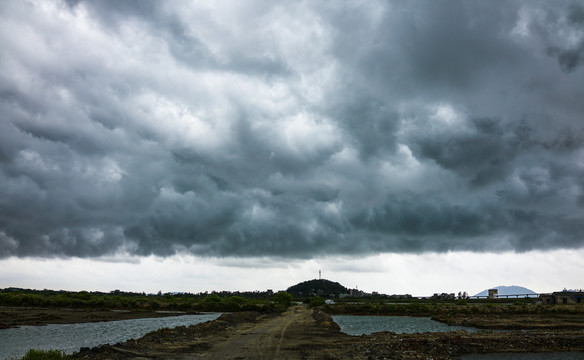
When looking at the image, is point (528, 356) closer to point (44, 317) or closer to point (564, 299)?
point (44, 317)

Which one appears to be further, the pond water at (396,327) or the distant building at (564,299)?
the distant building at (564,299)

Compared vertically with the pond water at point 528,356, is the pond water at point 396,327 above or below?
below

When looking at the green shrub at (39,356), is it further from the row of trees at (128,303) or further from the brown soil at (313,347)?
the row of trees at (128,303)

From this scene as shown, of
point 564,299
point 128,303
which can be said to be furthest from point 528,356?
point 128,303

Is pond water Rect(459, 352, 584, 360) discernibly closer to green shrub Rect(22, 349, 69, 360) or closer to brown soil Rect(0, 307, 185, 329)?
green shrub Rect(22, 349, 69, 360)

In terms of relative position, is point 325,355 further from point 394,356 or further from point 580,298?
point 580,298

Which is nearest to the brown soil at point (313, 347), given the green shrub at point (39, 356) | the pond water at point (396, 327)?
the green shrub at point (39, 356)

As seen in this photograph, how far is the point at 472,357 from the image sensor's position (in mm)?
44344

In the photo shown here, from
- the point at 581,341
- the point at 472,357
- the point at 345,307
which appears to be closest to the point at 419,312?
the point at 345,307

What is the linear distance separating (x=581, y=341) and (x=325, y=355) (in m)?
38.9

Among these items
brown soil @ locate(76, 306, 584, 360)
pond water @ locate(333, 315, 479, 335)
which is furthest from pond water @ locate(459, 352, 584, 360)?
pond water @ locate(333, 315, 479, 335)

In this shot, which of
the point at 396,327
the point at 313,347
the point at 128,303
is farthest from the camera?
the point at 128,303

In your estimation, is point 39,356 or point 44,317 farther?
point 44,317

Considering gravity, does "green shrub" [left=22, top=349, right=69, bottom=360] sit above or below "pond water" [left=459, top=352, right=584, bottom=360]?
above
